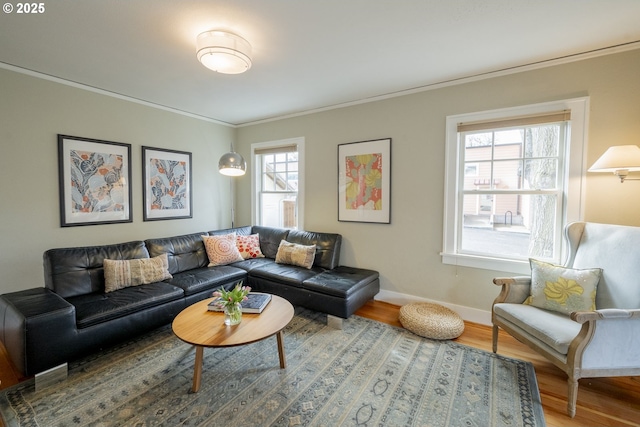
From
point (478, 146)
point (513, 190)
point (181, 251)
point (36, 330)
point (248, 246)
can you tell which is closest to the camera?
point (36, 330)

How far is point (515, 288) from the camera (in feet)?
7.67

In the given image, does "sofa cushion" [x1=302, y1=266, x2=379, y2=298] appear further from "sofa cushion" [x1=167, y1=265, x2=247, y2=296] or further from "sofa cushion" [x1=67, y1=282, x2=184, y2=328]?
"sofa cushion" [x1=67, y1=282, x2=184, y2=328]

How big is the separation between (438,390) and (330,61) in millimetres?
2796

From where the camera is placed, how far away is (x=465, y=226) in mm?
3006

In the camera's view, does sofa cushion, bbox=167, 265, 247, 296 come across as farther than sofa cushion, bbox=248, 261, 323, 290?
No

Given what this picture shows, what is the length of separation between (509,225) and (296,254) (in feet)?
7.86

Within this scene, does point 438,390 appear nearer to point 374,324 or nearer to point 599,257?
point 374,324

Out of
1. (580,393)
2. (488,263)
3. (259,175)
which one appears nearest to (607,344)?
(580,393)

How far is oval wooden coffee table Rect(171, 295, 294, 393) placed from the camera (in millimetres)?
1793

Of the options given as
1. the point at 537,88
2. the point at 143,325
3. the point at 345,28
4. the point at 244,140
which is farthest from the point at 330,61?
the point at 143,325

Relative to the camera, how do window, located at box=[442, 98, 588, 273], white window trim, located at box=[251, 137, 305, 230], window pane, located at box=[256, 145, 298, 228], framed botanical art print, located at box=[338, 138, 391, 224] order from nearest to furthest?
window, located at box=[442, 98, 588, 273], framed botanical art print, located at box=[338, 138, 391, 224], white window trim, located at box=[251, 137, 305, 230], window pane, located at box=[256, 145, 298, 228]

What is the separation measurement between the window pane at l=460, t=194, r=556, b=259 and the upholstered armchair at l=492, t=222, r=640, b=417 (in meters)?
0.32

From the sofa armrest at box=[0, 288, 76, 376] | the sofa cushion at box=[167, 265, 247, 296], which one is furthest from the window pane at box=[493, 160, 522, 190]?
the sofa armrest at box=[0, 288, 76, 376]

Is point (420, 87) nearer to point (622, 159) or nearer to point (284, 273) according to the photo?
point (622, 159)
